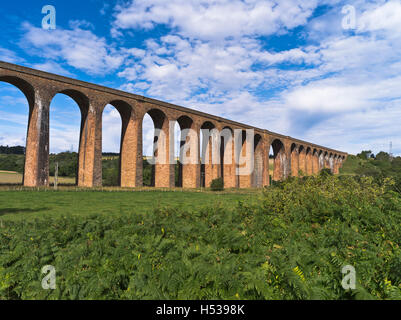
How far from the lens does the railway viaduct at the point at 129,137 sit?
21281 millimetres

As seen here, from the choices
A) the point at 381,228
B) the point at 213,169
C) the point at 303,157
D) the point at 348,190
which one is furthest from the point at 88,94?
the point at 303,157

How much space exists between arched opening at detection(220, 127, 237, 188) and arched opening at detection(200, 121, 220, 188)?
3322 mm

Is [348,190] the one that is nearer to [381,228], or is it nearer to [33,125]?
[381,228]

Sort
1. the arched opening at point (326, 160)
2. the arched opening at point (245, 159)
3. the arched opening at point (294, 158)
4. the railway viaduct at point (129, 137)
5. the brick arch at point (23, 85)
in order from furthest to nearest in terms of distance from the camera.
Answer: the arched opening at point (326, 160)
the arched opening at point (294, 158)
the arched opening at point (245, 159)
the railway viaduct at point (129, 137)
the brick arch at point (23, 85)

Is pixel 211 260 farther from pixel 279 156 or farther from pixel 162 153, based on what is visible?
pixel 279 156

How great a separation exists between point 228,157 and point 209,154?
4.67 m

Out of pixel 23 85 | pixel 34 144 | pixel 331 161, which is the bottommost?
pixel 34 144

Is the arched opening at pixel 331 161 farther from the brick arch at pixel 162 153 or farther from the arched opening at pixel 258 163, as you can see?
the brick arch at pixel 162 153

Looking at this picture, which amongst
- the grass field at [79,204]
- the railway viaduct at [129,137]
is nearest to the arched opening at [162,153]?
the railway viaduct at [129,137]

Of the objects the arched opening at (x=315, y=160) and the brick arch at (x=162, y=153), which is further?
the arched opening at (x=315, y=160)

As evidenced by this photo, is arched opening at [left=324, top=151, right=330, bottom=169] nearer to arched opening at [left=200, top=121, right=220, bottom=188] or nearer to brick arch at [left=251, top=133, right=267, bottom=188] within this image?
brick arch at [left=251, top=133, right=267, bottom=188]

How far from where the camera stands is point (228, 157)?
40156mm

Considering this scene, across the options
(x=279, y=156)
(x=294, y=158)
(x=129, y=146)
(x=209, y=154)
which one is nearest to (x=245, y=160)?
(x=209, y=154)
